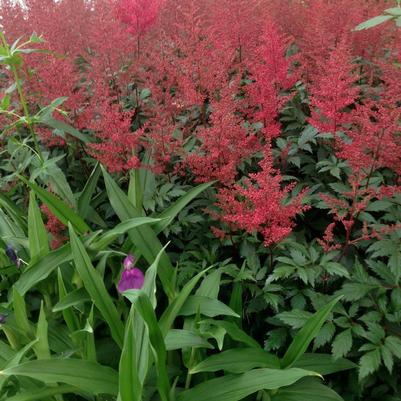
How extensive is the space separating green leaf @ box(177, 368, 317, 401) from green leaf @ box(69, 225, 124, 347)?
322 mm

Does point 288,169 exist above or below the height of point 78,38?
below

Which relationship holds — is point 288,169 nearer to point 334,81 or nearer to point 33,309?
point 334,81

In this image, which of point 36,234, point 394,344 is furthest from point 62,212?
point 394,344

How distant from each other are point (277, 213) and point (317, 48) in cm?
127

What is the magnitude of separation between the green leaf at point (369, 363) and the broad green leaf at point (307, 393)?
0.22 meters

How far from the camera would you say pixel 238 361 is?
63.8 inches

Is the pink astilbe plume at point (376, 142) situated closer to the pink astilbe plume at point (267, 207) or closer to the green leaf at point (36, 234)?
the pink astilbe plume at point (267, 207)

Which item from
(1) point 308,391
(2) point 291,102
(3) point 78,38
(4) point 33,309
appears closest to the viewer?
(1) point 308,391

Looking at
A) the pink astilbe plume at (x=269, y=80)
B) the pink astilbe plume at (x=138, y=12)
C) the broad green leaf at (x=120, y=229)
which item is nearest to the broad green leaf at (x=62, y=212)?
the broad green leaf at (x=120, y=229)

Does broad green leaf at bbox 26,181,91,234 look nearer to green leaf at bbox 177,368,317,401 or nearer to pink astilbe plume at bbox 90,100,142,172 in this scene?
pink astilbe plume at bbox 90,100,142,172

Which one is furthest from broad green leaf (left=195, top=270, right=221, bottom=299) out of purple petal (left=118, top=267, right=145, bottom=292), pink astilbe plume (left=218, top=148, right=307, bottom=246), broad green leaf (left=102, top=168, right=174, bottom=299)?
purple petal (left=118, top=267, right=145, bottom=292)

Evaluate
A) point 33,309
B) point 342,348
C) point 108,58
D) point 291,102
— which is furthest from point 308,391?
point 108,58

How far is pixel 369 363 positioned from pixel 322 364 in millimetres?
272

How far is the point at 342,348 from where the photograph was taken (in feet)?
5.12
